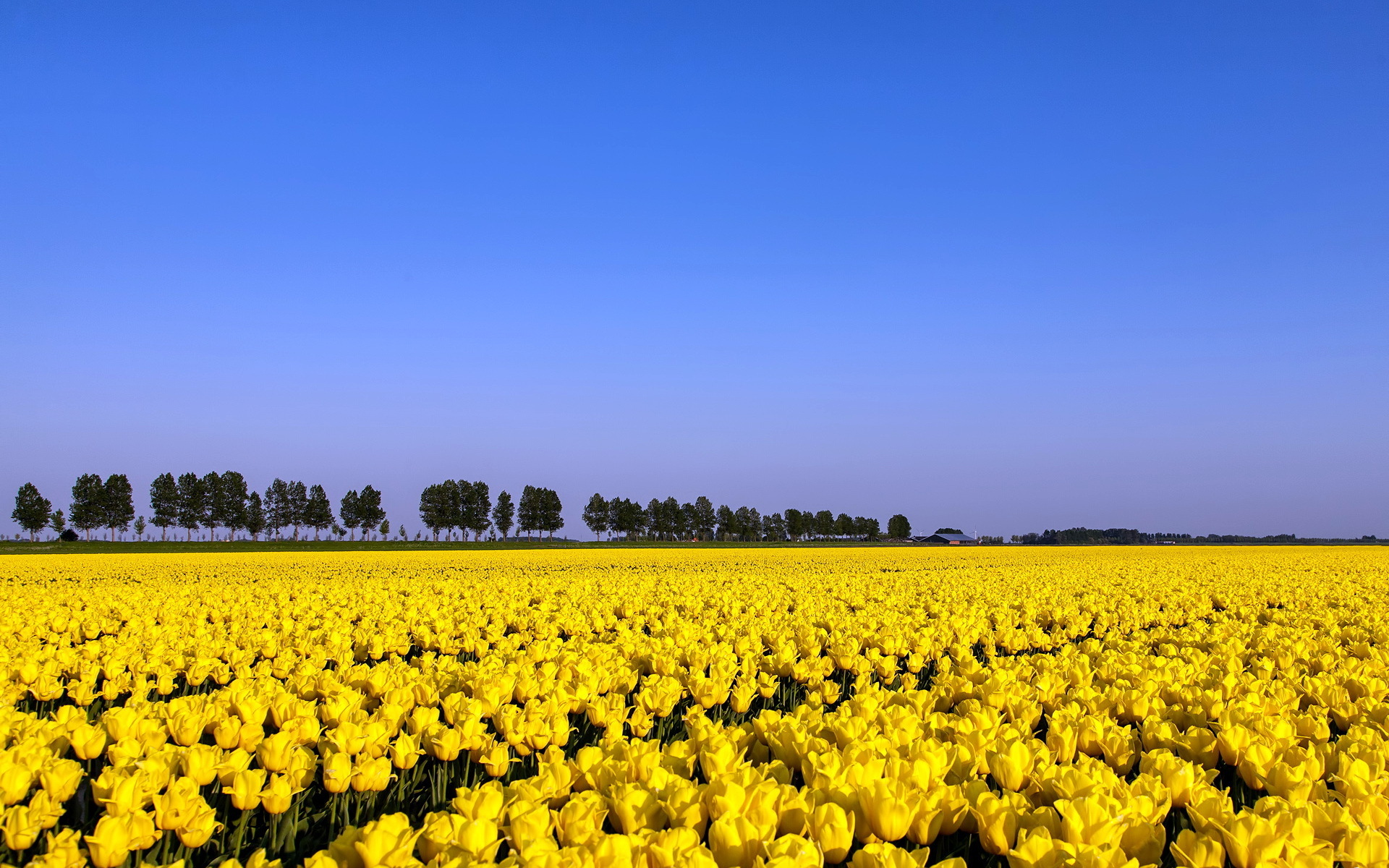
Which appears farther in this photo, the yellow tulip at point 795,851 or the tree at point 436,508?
the tree at point 436,508

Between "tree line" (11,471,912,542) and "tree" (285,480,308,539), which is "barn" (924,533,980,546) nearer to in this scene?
"tree line" (11,471,912,542)

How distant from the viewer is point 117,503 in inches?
3329

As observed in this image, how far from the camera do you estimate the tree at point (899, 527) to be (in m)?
120

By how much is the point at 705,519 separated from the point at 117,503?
6595cm

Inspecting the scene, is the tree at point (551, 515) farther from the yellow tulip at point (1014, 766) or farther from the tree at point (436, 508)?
the yellow tulip at point (1014, 766)

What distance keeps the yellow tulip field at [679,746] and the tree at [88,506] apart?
3610 inches

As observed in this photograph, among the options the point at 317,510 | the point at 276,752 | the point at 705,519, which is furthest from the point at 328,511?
the point at 276,752

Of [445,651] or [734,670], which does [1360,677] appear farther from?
[445,651]

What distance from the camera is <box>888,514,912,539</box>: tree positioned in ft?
395

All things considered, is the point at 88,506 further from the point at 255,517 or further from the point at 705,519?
the point at 705,519

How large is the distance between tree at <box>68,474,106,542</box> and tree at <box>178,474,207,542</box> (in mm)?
7028

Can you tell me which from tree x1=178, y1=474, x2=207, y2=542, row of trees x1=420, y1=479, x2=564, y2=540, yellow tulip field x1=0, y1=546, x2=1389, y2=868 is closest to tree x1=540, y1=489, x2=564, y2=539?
row of trees x1=420, y1=479, x2=564, y2=540

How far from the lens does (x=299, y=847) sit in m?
3.14

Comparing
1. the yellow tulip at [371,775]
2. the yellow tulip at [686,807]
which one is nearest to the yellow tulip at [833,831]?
the yellow tulip at [686,807]
